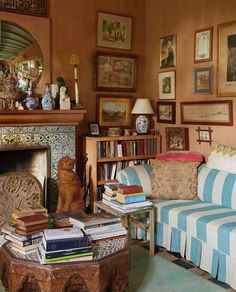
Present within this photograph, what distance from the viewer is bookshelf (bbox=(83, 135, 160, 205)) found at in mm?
4508

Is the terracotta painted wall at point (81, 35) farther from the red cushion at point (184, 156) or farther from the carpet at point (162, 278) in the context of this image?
the carpet at point (162, 278)

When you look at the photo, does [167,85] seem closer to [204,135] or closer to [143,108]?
[143,108]

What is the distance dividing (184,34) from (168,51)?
1.12 feet

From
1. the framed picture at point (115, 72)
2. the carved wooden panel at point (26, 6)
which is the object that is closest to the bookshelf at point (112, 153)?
the framed picture at point (115, 72)

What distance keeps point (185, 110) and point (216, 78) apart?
0.60m

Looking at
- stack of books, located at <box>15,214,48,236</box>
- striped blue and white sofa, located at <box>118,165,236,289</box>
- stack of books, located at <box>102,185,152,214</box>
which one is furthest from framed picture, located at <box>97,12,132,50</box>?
stack of books, located at <box>15,214,48,236</box>

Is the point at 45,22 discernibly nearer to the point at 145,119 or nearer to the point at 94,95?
the point at 94,95

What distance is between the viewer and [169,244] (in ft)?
11.4

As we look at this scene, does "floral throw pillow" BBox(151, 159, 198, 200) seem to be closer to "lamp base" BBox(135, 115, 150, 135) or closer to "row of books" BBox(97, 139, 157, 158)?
"row of books" BBox(97, 139, 157, 158)

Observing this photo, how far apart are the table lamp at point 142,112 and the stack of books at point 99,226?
227cm

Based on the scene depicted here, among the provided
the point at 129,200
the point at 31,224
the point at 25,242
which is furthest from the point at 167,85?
the point at 25,242

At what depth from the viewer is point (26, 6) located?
4.25 m

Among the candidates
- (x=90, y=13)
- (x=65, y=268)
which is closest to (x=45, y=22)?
(x=90, y=13)

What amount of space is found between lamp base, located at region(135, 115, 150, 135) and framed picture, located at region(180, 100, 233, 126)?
0.48 metres
